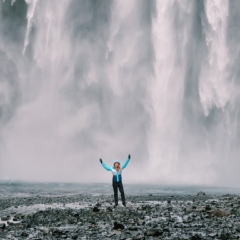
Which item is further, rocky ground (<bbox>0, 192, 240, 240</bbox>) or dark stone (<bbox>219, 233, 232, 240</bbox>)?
rocky ground (<bbox>0, 192, 240, 240</bbox>)

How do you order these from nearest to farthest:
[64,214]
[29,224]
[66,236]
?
[66,236] < [29,224] < [64,214]

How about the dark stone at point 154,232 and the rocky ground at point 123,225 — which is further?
the rocky ground at point 123,225

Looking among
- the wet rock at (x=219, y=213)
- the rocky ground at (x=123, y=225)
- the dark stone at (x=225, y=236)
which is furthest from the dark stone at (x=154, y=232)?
the wet rock at (x=219, y=213)

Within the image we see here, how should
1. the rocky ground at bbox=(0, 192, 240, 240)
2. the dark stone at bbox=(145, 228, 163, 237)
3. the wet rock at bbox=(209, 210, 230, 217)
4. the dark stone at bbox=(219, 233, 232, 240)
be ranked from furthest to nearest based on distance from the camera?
the wet rock at bbox=(209, 210, 230, 217)
the rocky ground at bbox=(0, 192, 240, 240)
the dark stone at bbox=(145, 228, 163, 237)
the dark stone at bbox=(219, 233, 232, 240)

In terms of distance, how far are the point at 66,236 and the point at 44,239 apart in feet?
2.00

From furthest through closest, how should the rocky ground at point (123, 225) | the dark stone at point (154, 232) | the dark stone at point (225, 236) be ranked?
the rocky ground at point (123, 225) → the dark stone at point (154, 232) → the dark stone at point (225, 236)

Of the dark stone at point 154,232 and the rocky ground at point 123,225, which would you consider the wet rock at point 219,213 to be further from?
the dark stone at point 154,232

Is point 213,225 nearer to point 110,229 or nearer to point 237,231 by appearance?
point 237,231

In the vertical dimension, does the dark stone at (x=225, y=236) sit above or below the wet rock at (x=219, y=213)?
below

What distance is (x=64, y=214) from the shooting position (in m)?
14.9

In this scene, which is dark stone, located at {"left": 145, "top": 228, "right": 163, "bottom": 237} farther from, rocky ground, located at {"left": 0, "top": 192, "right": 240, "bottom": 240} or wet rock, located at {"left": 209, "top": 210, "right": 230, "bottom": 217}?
wet rock, located at {"left": 209, "top": 210, "right": 230, "bottom": 217}

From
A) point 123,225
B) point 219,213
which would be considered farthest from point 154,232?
point 219,213

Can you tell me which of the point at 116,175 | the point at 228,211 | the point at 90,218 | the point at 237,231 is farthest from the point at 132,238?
the point at 116,175

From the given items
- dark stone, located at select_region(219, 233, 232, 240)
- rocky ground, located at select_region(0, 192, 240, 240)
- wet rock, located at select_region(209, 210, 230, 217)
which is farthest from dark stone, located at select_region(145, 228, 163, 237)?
wet rock, located at select_region(209, 210, 230, 217)
